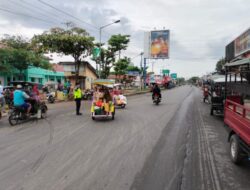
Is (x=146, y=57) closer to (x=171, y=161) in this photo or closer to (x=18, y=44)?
(x=18, y=44)

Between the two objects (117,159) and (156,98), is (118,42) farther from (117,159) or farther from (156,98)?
(117,159)

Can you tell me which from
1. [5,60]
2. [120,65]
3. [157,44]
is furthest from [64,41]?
[157,44]

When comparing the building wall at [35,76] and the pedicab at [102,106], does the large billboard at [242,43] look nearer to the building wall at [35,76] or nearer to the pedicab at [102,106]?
the pedicab at [102,106]

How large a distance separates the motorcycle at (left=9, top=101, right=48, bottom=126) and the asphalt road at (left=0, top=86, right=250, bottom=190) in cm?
142

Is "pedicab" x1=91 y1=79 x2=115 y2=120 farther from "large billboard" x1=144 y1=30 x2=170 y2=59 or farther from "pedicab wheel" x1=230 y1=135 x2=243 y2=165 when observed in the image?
"large billboard" x1=144 y1=30 x2=170 y2=59

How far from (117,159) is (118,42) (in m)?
33.4

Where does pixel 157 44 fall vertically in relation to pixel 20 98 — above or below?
above

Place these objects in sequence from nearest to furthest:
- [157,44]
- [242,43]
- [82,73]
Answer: [242,43], [82,73], [157,44]

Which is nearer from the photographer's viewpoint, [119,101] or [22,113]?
[22,113]

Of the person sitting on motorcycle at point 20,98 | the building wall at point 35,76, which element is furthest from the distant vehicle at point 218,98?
the building wall at point 35,76

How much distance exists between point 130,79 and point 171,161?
65.8m

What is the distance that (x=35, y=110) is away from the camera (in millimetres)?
12469

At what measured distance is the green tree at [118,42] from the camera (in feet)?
125

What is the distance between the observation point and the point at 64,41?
24.7m
